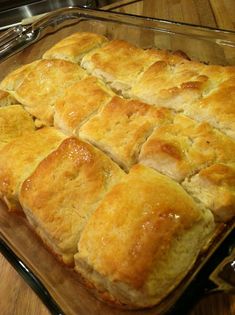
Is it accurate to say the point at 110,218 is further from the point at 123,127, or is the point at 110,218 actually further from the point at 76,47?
the point at 76,47

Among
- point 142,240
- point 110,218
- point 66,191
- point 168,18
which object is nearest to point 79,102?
point 66,191

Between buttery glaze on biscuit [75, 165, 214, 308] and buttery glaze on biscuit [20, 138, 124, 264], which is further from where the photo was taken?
buttery glaze on biscuit [20, 138, 124, 264]

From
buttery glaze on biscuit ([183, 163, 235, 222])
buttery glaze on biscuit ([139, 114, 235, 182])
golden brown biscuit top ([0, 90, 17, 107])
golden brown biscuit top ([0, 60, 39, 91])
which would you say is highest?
golden brown biscuit top ([0, 60, 39, 91])

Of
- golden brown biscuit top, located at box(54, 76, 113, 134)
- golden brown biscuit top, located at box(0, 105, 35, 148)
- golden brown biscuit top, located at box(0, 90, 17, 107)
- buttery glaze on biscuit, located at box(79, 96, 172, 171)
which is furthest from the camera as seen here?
golden brown biscuit top, located at box(0, 90, 17, 107)

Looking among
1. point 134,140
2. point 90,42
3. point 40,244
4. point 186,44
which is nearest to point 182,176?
point 134,140

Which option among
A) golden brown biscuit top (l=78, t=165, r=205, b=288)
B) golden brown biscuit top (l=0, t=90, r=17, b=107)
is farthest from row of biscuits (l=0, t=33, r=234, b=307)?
golden brown biscuit top (l=0, t=90, r=17, b=107)

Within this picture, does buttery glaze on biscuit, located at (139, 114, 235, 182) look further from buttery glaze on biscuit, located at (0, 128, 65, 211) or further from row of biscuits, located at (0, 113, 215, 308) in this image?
buttery glaze on biscuit, located at (0, 128, 65, 211)

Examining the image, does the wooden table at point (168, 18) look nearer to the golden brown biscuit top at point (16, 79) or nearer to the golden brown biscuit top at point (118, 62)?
the golden brown biscuit top at point (118, 62)
